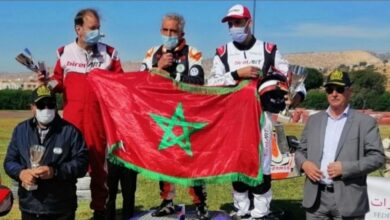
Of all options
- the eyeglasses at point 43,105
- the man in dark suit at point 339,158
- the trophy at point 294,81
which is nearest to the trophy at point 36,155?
the eyeglasses at point 43,105

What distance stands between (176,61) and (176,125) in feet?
2.21

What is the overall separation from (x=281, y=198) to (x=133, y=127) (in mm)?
3683

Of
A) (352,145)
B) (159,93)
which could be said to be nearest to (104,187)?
(159,93)

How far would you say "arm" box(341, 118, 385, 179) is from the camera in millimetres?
4629

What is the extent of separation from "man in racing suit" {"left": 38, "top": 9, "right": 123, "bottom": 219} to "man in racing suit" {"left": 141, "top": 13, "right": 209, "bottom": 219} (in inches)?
24.2

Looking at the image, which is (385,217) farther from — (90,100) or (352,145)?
(90,100)

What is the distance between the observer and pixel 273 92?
599 cm

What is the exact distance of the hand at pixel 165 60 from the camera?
20.4ft

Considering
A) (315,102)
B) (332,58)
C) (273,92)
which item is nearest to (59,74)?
(273,92)

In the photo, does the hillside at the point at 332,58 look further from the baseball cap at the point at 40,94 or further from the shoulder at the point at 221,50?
the baseball cap at the point at 40,94

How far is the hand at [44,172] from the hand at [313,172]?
2.09 m

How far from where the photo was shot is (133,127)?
630cm

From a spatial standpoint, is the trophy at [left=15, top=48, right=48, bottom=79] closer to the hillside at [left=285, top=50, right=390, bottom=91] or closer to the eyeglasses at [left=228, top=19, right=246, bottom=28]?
the eyeglasses at [left=228, top=19, right=246, bottom=28]

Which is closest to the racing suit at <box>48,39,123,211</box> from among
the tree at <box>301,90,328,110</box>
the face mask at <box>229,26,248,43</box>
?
the face mask at <box>229,26,248,43</box>
